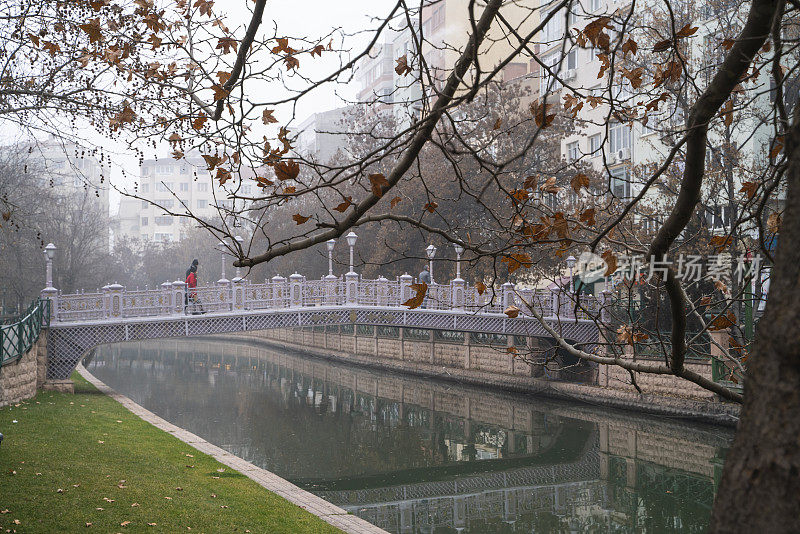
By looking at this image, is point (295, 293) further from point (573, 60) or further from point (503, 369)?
point (573, 60)

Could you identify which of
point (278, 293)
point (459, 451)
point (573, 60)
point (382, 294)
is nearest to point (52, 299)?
point (278, 293)

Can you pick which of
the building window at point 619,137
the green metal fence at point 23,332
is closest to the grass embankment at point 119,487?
the green metal fence at point 23,332

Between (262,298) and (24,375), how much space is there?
757 cm

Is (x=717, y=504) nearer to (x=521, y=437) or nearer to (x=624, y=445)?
(x=624, y=445)

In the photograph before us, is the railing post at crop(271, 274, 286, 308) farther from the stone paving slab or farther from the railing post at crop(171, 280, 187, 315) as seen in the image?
the stone paving slab

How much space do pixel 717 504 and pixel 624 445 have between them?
49.0ft

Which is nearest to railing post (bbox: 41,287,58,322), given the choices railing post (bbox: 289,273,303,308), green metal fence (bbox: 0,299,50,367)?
green metal fence (bbox: 0,299,50,367)

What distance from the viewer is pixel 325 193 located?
36.9 meters

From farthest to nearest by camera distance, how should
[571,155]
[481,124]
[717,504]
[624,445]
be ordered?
[571,155] < [481,124] < [624,445] < [717,504]

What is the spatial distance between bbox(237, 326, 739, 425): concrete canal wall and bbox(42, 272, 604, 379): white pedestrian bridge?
1297mm

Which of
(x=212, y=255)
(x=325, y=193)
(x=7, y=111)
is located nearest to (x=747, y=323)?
(x=7, y=111)

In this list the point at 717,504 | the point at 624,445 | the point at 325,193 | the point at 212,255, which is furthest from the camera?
the point at 212,255

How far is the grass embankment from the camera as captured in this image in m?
7.30

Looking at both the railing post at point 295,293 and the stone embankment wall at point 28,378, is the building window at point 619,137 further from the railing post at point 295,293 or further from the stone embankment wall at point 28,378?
the stone embankment wall at point 28,378
